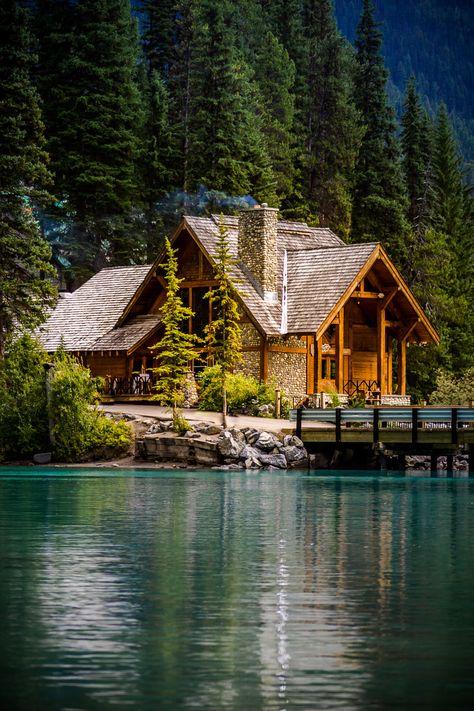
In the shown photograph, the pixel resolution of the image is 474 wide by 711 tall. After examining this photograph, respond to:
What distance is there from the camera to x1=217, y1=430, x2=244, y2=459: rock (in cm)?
4822

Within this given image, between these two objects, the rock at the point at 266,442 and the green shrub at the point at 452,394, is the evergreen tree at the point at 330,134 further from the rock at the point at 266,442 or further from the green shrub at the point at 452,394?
the rock at the point at 266,442

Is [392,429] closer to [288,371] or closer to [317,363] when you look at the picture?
[317,363]

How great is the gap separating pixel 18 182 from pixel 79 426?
543 inches

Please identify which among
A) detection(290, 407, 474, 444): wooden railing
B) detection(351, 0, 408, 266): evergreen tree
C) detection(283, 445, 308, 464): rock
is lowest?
detection(283, 445, 308, 464): rock

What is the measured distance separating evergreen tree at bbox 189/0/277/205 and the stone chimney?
24785 millimetres

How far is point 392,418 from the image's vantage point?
4772 centimetres

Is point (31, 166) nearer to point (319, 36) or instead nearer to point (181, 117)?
point (181, 117)

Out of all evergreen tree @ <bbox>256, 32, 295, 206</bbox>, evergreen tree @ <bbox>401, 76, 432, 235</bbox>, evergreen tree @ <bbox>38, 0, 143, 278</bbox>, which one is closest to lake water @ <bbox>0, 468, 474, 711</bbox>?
evergreen tree @ <bbox>38, 0, 143, 278</bbox>

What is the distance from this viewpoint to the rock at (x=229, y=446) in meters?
48.2

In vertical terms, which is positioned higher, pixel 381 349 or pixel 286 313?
pixel 286 313

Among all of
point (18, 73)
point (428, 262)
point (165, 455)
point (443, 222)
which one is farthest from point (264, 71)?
point (165, 455)

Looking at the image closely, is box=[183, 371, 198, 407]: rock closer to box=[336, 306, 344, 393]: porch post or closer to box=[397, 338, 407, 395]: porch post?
box=[336, 306, 344, 393]: porch post

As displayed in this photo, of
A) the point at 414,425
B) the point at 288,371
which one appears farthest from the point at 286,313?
the point at 414,425

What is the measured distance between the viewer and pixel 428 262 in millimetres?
80312
